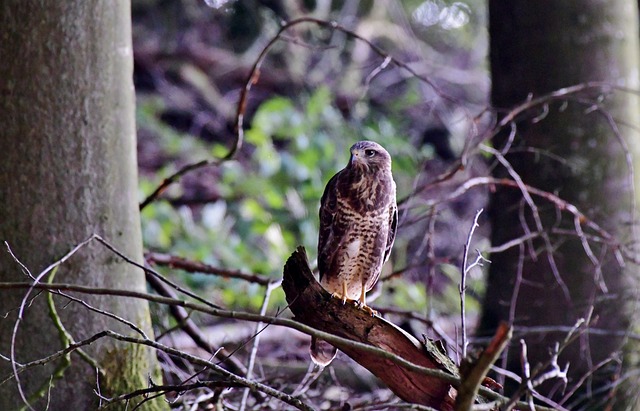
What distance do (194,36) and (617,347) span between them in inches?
249

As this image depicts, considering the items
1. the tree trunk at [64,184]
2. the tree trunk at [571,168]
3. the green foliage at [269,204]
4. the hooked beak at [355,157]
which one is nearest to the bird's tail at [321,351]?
the tree trunk at [64,184]

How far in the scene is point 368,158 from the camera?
2658mm

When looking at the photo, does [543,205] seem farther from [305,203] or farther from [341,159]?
[341,159]

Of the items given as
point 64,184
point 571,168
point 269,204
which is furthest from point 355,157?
point 269,204

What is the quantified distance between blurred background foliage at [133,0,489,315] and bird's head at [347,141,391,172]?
1.83 meters

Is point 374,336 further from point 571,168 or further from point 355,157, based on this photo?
point 571,168

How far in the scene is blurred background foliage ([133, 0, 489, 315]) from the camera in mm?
5621

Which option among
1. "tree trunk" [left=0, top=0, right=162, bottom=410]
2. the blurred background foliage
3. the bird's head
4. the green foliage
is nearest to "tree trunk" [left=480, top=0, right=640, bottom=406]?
the bird's head

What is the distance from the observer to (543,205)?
141 inches

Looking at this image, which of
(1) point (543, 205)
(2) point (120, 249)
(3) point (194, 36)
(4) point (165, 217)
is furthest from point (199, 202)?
(2) point (120, 249)

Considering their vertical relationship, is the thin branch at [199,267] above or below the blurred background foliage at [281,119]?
below

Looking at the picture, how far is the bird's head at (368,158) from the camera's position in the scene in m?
2.64

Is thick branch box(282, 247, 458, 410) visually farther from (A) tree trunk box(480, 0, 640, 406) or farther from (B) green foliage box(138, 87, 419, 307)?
(B) green foliage box(138, 87, 419, 307)

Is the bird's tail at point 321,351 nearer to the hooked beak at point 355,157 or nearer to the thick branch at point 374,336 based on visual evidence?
the thick branch at point 374,336
